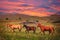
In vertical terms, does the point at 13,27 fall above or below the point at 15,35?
above

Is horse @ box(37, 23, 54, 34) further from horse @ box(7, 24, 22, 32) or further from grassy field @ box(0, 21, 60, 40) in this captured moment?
horse @ box(7, 24, 22, 32)

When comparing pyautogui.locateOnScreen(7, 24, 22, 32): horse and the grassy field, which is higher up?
pyautogui.locateOnScreen(7, 24, 22, 32): horse

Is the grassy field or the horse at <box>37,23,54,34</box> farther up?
the horse at <box>37,23,54,34</box>

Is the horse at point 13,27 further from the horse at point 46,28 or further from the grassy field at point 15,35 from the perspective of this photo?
the horse at point 46,28

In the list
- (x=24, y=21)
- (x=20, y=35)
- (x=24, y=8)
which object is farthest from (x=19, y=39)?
(x=24, y=8)

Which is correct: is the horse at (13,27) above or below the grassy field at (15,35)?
above

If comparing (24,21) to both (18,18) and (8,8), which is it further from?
(8,8)

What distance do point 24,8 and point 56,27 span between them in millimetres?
599

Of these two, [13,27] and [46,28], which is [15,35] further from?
[46,28]

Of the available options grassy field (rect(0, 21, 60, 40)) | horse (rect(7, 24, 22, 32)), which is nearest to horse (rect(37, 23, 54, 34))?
grassy field (rect(0, 21, 60, 40))

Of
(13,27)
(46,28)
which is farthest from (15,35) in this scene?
(46,28)

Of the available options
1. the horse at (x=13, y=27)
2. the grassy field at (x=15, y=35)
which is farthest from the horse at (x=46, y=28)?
the horse at (x=13, y=27)

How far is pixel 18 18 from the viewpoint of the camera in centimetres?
326

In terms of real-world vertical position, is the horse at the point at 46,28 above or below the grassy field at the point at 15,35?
above
